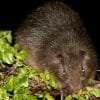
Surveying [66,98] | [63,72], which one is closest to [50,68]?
[63,72]

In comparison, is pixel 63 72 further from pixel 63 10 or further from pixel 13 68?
pixel 63 10

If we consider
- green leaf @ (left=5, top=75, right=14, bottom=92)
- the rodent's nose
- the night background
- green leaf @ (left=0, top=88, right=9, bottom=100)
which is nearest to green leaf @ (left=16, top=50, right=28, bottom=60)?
green leaf @ (left=5, top=75, right=14, bottom=92)

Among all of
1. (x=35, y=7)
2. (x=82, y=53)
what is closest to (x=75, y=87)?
(x=82, y=53)

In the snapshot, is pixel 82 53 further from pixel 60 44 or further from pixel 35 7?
pixel 35 7

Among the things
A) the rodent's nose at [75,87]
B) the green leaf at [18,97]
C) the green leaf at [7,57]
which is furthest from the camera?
the rodent's nose at [75,87]

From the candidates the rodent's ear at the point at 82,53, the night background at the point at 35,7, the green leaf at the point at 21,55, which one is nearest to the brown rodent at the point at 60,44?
the rodent's ear at the point at 82,53

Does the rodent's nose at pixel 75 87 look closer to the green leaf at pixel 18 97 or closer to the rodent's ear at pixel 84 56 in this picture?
the rodent's ear at pixel 84 56

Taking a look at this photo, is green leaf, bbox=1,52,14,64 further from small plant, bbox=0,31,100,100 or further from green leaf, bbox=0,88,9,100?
green leaf, bbox=0,88,9,100
